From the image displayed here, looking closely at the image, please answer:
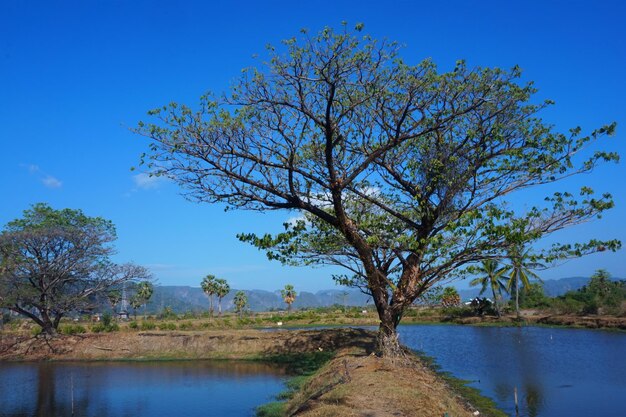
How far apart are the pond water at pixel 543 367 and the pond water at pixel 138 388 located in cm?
902

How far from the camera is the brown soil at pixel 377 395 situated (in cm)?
1150

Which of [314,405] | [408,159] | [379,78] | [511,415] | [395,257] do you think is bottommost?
[511,415]

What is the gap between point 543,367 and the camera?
25062mm

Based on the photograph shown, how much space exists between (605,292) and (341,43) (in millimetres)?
59315

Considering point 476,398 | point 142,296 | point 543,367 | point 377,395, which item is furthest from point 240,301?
point 377,395

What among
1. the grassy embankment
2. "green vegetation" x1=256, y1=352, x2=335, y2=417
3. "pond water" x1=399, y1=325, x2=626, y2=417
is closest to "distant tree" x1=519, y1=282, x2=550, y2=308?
"pond water" x1=399, y1=325, x2=626, y2=417

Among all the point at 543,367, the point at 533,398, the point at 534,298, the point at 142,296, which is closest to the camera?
the point at 533,398

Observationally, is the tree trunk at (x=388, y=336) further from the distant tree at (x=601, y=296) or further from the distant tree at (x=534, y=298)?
the distant tree at (x=534, y=298)

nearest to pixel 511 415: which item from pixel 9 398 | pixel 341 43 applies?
pixel 341 43

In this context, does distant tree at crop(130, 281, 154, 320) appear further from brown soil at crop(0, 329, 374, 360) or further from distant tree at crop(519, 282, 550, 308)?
distant tree at crop(519, 282, 550, 308)

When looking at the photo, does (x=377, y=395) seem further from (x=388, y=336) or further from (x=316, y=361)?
(x=316, y=361)

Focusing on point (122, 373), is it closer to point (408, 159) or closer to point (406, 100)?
point (408, 159)

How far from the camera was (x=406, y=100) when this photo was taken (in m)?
16.0

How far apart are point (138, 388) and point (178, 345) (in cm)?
1092
